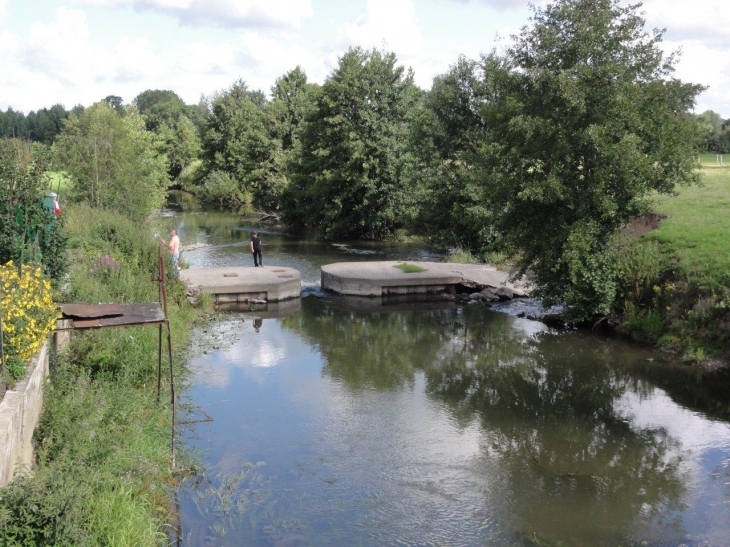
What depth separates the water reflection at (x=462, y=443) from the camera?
27.7 ft

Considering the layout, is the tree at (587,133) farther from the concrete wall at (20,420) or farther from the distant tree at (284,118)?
the distant tree at (284,118)

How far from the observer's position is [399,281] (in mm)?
22938

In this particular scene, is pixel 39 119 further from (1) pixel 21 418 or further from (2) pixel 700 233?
(1) pixel 21 418

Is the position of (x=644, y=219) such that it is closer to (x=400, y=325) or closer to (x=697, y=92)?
(x=697, y=92)

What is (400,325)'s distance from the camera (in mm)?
19641

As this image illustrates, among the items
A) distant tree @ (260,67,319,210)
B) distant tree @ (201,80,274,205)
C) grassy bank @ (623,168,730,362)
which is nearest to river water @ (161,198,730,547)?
grassy bank @ (623,168,730,362)

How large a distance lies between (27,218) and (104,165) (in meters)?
19.0

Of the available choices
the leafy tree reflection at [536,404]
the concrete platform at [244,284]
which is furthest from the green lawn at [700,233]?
the concrete platform at [244,284]

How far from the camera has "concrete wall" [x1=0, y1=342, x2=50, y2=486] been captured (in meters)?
6.32

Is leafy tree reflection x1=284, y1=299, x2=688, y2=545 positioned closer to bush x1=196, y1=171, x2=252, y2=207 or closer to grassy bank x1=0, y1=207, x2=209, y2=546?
grassy bank x1=0, y1=207, x2=209, y2=546

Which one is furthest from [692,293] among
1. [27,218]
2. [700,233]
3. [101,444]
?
[27,218]

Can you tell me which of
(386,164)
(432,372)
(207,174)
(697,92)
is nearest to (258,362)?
(432,372)

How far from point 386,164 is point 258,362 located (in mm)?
22325

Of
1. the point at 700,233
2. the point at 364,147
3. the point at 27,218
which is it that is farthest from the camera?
the point at 364,147
